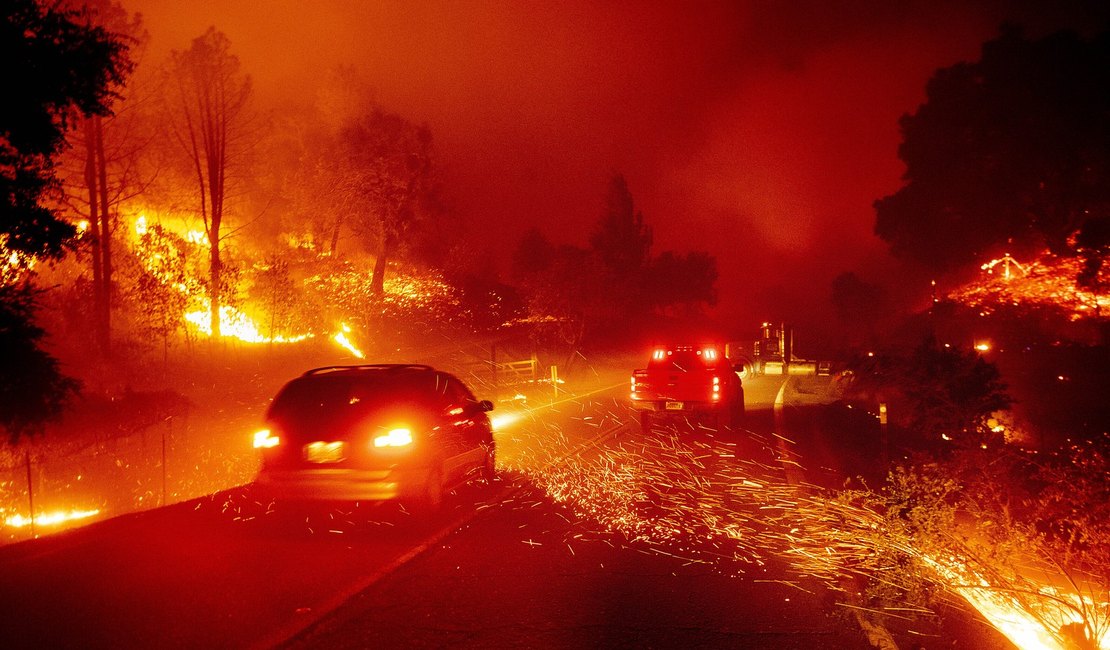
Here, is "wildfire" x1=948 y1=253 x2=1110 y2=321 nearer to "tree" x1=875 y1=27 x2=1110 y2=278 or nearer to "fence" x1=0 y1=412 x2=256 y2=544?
"tree" x1=875 y1=27 x2=1110 y2=278

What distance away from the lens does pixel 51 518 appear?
14.2 meters

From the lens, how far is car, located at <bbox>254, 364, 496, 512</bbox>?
26.8ft

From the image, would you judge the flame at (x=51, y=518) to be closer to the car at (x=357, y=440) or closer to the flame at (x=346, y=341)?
the car at (x=357, y=440)

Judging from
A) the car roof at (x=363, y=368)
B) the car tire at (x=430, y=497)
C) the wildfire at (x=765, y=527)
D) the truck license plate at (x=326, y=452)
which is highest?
the car roof at (x=363, y=368)

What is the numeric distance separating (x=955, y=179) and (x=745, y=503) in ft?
91.6

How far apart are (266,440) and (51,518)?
28.8 ft

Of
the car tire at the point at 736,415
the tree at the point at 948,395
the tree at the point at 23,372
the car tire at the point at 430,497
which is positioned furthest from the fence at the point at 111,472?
the tree at the point at 948,395

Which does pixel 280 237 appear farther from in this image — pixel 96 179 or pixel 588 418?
pixel 588 418

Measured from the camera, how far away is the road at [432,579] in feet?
17.0

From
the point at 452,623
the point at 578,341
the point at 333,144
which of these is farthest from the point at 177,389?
the point at 578,341

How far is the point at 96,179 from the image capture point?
22.3 m

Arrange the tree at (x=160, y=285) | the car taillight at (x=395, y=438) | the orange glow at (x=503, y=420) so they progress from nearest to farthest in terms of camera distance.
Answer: the car taillight at (x=395, y=438) < the orange glow at (x=503, y=420) < the tree at (x=160, y=285)

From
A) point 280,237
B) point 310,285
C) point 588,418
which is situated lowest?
point 588,418

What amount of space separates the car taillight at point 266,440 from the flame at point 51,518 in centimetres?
807
